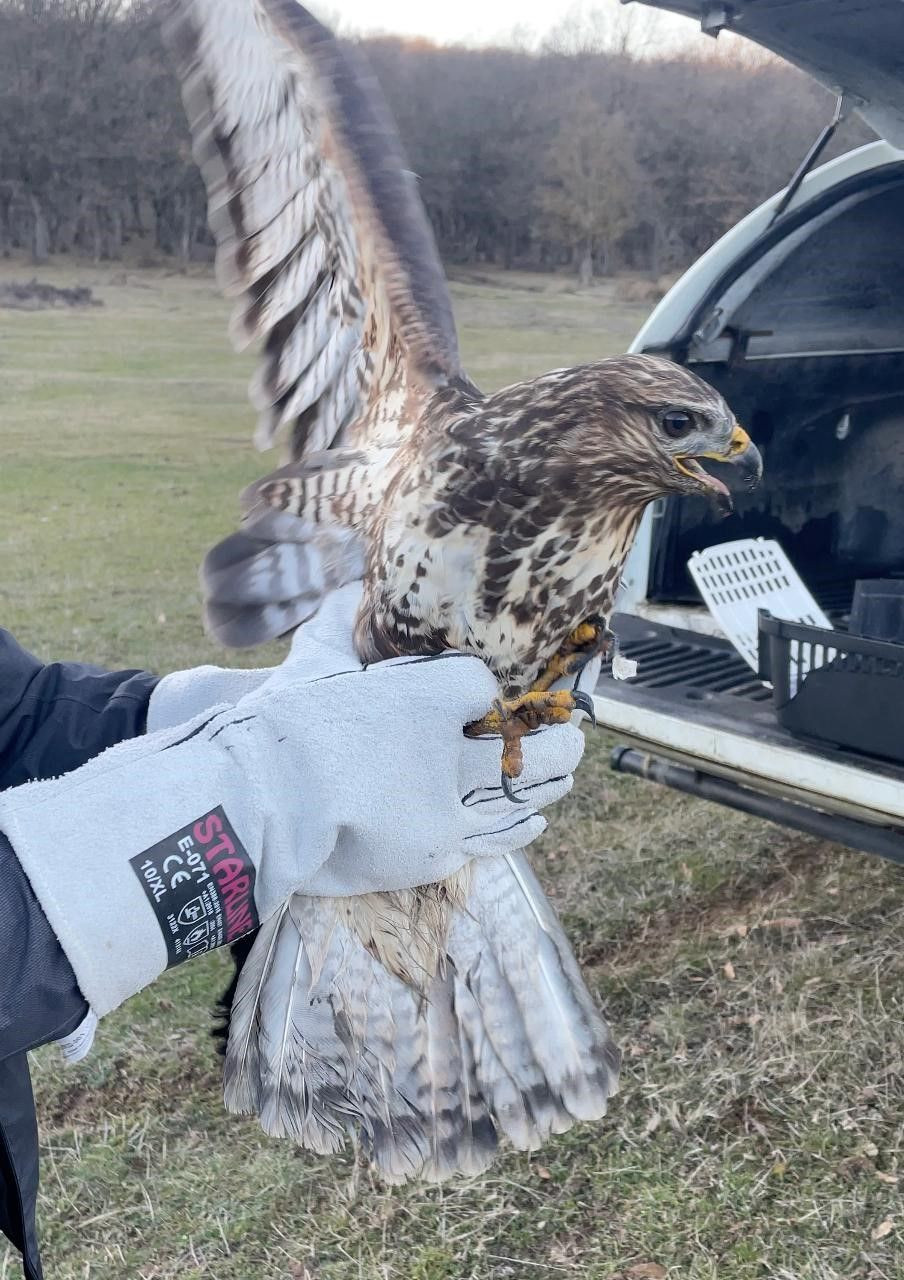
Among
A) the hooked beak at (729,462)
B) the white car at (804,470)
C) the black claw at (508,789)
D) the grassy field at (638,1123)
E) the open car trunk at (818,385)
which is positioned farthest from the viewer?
the open car trunk at (818,385)

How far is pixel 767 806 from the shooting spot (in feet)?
11.0

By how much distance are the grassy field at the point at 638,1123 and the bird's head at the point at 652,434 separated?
880 mm

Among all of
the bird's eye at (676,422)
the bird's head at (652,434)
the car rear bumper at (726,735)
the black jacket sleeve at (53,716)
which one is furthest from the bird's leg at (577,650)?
the car rear bumper at (726,735)

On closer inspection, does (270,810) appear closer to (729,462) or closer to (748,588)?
(729,462)

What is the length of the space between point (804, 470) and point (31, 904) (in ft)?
11.5

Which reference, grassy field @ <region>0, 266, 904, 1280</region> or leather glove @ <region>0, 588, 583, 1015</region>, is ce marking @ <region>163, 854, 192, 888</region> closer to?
leather glove @ <region>0, 588, 583, 1015</region>

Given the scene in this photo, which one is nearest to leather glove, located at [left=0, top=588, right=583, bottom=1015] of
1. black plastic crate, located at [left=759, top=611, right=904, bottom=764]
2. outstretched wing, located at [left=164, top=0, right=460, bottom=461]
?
outstretched wing, located at [left=164, top=0, right=460, bottom=461]

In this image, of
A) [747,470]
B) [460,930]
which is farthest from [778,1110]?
[747,470]

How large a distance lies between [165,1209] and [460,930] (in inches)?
41.8

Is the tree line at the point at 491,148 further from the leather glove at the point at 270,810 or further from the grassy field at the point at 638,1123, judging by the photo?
the leather glove at the point at 270,810

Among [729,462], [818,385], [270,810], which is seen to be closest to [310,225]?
[729,462]

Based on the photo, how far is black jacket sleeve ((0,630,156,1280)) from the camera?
4.85 feet

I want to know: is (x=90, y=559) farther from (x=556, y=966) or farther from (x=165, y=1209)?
(x=556, y=966)

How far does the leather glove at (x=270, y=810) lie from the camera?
1.54 meters
